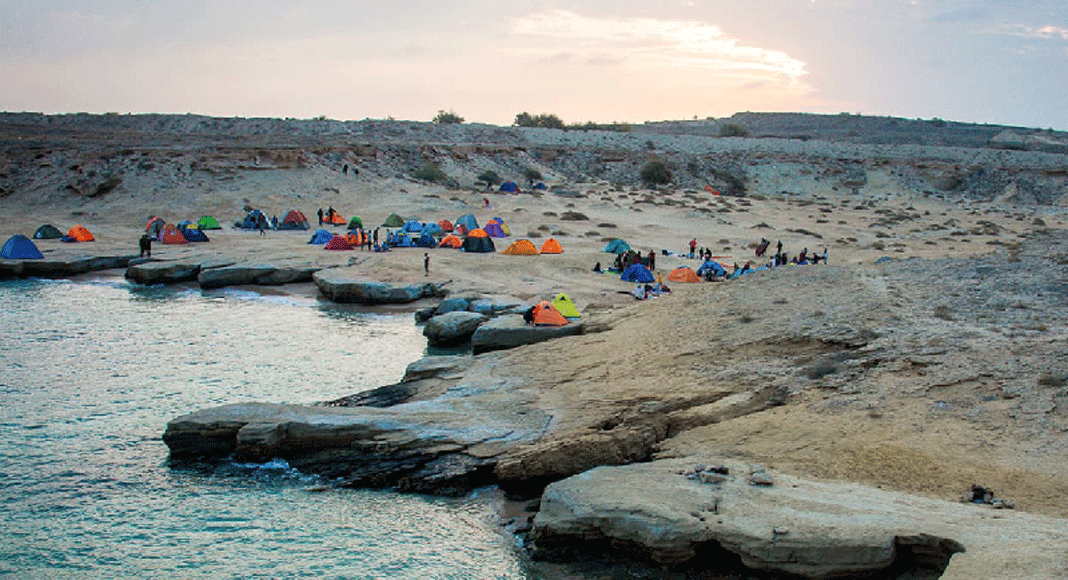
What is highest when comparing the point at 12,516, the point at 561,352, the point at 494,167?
A: the point at 494,167

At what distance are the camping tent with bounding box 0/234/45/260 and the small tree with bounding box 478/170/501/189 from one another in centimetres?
3528

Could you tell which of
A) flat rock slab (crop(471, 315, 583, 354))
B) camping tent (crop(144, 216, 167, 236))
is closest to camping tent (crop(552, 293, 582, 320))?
flat rock slab (crop(471, 315, 583, 354))

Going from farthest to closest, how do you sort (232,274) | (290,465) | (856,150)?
1. (856,150)
2. (232,274)
3. (290,465)

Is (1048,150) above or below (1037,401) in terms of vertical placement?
above

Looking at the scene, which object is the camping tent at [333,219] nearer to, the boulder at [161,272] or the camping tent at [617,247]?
the boulder at [161,272]

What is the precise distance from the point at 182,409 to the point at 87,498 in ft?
16.1

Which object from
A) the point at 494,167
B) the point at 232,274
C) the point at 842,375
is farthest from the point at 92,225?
the point at 842,375

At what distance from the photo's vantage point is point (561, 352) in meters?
21.4

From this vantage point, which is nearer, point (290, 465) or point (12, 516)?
point (12, 516)

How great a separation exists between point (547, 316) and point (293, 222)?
2918cm

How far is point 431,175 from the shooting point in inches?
2628

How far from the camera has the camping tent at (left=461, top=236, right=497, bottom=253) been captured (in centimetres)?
4247

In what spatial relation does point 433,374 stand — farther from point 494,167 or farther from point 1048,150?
point 1048,150

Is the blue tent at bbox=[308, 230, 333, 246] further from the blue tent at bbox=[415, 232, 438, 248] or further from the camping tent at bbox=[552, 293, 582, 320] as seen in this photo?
the camping tent at bbox=[552, 293, 582, 320]
